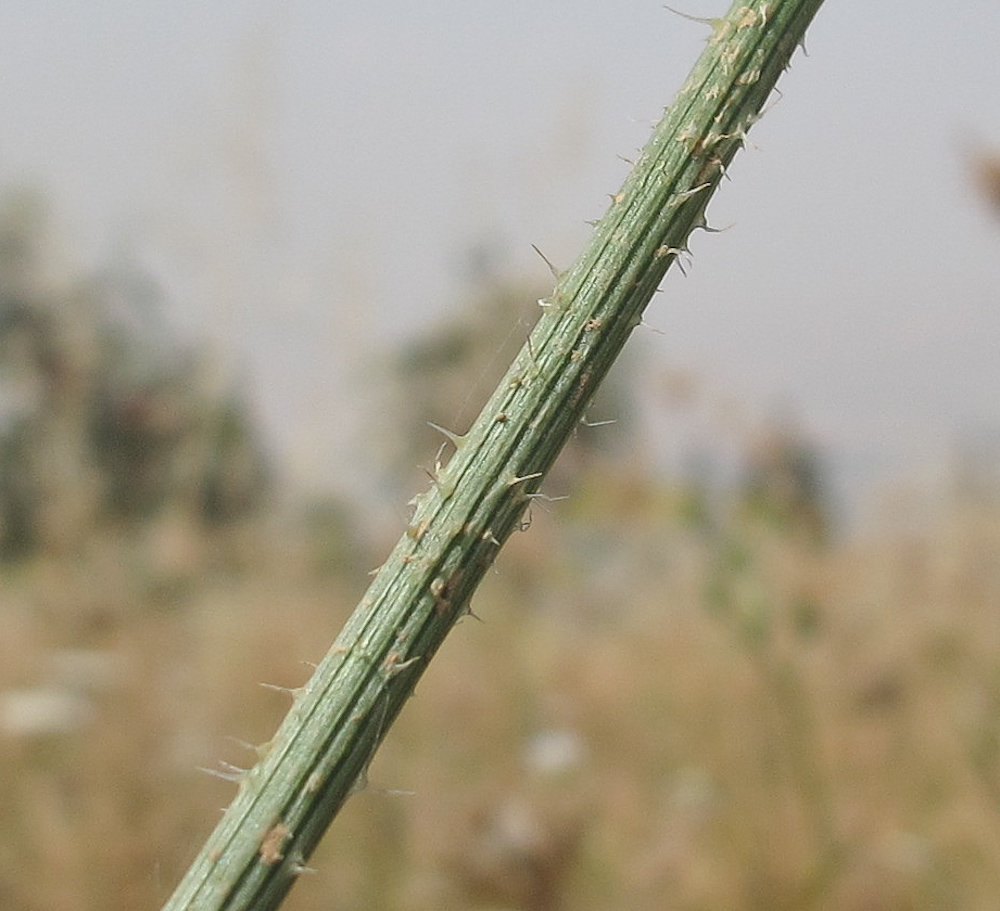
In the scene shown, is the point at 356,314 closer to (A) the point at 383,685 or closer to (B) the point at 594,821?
(B) the point at 594,821

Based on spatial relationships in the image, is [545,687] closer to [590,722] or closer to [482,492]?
[590,722]

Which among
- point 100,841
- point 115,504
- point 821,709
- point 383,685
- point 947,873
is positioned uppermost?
point 115,504

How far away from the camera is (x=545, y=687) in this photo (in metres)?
2.46

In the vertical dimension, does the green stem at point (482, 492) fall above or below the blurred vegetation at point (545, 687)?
below

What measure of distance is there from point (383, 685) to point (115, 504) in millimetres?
3639

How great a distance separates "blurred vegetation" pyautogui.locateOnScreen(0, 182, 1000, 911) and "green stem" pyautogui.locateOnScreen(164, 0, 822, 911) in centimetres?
74

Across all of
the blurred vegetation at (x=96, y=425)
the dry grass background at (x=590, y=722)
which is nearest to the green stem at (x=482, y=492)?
the dry grass background at (x=590, y=722)

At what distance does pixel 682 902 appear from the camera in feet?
5.57

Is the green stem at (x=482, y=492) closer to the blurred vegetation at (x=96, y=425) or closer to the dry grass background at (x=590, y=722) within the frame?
the dry grass background at (x=590, y=722)

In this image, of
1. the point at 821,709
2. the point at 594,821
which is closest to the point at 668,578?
the point at 821,709

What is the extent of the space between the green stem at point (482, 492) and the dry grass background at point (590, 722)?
3.93 ft

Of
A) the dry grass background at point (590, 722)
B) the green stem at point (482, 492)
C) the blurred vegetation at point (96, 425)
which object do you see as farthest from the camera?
the blurred vegetation at point (96, 425)

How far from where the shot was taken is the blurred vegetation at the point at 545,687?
1628 mm

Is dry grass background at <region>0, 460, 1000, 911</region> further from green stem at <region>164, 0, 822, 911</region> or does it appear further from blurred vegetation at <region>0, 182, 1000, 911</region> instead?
green stem at <region>164, 0, 822, 911</region>
